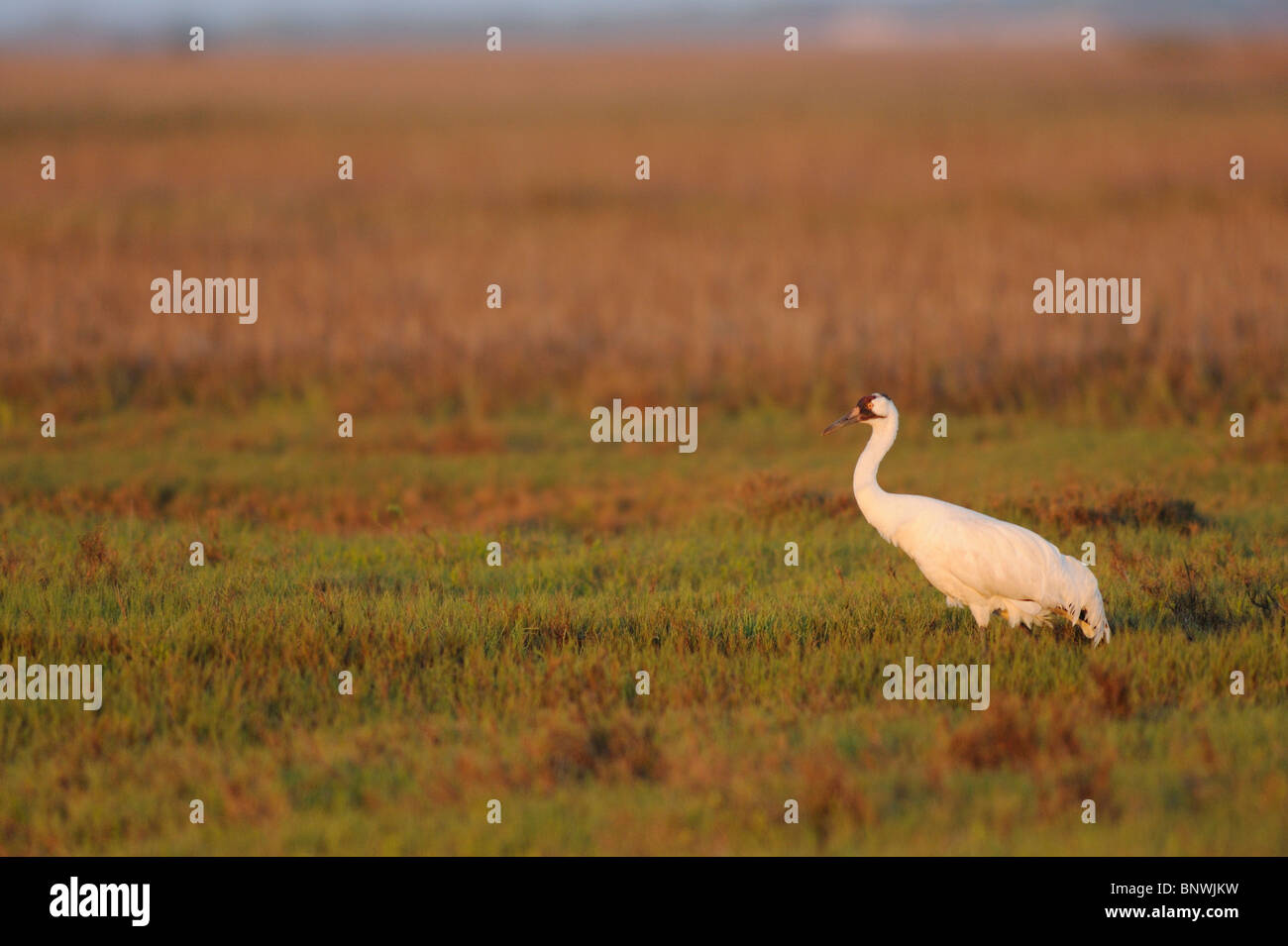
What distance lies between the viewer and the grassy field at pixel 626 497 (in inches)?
261

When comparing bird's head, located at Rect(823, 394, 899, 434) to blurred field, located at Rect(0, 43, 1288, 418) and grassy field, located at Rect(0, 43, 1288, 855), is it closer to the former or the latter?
grassy field, located at Rect(0, 43, 1288, 855)

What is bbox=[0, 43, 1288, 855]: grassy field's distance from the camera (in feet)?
21.8

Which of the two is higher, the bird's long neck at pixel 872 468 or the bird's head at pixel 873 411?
the bird's head at pixel 873 411

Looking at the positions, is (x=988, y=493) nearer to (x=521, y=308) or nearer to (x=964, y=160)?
(x=521, y=308)

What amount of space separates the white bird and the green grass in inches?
11.1

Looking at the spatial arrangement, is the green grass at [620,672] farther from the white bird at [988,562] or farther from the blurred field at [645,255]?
the blurred field at [645,255]

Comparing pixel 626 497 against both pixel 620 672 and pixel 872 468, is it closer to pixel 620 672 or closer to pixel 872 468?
pixel 872 468

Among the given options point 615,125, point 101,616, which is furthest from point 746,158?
point 101,616

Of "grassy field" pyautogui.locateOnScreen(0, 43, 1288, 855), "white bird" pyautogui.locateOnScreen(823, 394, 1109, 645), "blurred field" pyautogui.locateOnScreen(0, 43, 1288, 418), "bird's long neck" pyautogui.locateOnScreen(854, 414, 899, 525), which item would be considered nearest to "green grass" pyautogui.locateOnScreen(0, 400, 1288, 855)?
"grassy field" pyautogui.locateOnScreen(0, 43, 1288, 855)

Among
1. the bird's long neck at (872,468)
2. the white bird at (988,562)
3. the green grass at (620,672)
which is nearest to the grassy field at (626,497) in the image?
the green grass at (620,672)

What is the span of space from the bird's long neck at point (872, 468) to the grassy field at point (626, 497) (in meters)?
0.89

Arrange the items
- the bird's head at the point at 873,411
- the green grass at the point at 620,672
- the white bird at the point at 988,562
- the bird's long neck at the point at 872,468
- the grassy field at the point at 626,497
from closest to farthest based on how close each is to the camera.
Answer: the green grass at the point at 620,672 < the grassy field at the point at 626,497 < the white bird at the point at 988,562 < the bird's long neck at the point at 872,468 < the bird's head at the point at 873,411

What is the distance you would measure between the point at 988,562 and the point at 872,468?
1048 millimetres

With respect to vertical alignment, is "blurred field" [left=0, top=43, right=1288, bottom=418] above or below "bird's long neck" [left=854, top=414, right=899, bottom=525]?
above
